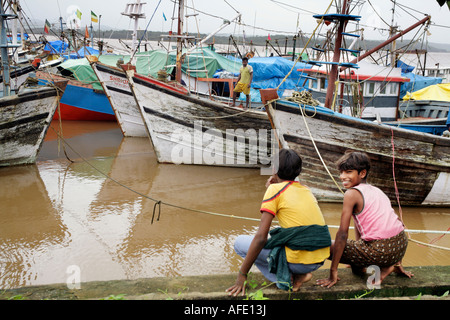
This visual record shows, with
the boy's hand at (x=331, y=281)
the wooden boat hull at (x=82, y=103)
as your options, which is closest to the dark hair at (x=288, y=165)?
the boy's hand at (x=331, y=281)

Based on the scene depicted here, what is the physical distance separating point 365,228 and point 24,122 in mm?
8621

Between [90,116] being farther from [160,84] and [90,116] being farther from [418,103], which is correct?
[418,103]

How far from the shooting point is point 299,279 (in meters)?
2.69

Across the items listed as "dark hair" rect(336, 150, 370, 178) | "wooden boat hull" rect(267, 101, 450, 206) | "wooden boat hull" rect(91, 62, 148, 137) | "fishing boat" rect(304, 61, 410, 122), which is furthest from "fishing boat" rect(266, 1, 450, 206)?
"wooden boat hull" rect(91, 62, 148, 137)

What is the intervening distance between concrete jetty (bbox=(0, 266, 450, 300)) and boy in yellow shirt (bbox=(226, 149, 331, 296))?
14cm

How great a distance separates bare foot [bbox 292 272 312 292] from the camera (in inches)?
105

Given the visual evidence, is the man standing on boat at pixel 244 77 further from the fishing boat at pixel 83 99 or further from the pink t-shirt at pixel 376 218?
the fishing boat at pixel 83 99

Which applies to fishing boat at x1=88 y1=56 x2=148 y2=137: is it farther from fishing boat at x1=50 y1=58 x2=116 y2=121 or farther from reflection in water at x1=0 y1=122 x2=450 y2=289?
fishing boat at x1=50 y1=58 x2=116 y2=121

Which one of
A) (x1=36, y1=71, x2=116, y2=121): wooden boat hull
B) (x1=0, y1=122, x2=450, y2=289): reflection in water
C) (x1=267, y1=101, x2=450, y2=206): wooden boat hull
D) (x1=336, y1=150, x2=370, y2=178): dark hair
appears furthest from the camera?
(x1=36, y1=71, x2=116, y2=121): wooden boat hull

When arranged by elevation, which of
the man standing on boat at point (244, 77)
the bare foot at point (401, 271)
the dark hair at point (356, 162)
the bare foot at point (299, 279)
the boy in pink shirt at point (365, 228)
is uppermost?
the man standing on boat at point (244, 77)

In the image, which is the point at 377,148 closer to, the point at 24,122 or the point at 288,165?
the point at 288,165

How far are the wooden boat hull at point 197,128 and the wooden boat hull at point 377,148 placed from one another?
246 centimetres

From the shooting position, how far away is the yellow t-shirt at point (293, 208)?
2.52 m

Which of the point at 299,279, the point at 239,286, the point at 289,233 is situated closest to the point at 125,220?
the point at 239,286
